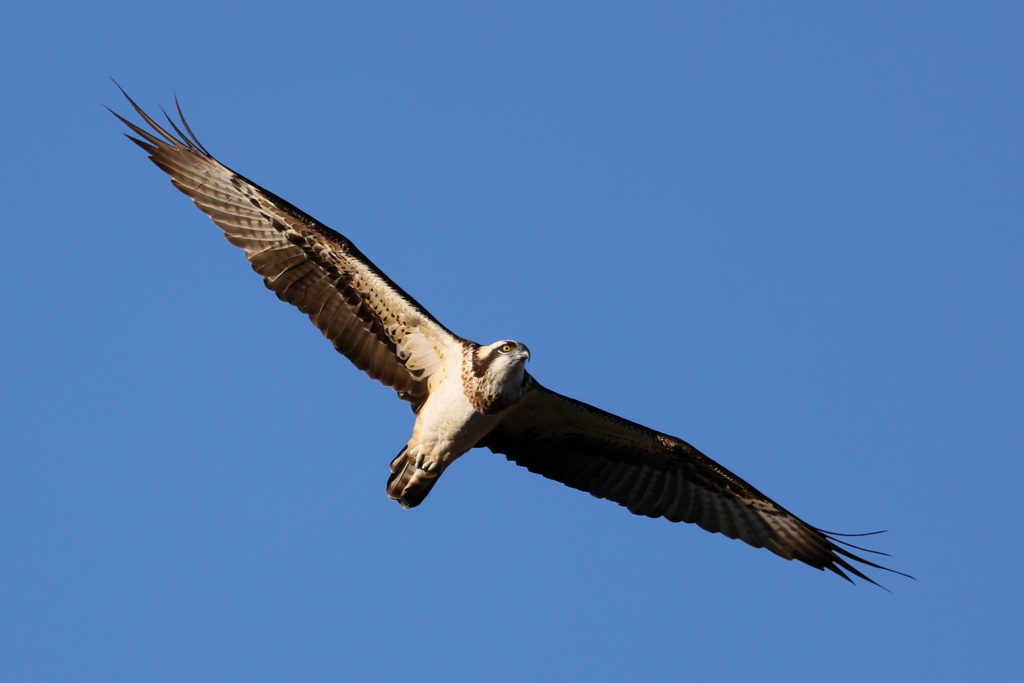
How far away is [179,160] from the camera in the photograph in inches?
443

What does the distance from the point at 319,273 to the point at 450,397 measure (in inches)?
72.5

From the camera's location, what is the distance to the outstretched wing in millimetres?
11000

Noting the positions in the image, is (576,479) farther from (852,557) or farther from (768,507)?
(852,557)

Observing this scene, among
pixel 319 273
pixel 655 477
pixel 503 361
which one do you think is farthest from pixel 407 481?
pixel 655 477

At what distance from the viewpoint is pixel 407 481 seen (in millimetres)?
11008

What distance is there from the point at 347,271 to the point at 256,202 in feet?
3.75

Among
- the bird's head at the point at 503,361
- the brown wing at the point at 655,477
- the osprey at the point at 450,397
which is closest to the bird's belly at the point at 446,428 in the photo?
the osprey at the point at 450,397

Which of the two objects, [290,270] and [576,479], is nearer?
A: [290,270]

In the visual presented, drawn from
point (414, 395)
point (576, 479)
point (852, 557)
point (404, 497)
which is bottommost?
point (404, 497)

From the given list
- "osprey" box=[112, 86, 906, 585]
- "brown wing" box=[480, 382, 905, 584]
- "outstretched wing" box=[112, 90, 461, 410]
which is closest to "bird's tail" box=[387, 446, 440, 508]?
"osprey" box=[112, 86, 906, 585]

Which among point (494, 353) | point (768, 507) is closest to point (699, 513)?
point (768, 507)

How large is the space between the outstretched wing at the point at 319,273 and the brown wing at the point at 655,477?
1.29 m

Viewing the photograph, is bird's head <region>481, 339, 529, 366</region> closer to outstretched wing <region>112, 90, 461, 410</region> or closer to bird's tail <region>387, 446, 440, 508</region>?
outstretched wing <region>112, 90, 461, 410</region>

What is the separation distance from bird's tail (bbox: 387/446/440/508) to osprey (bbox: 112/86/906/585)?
0.01m
